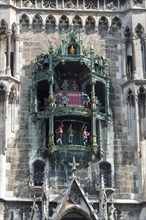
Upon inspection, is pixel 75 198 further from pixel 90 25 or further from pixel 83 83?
pixel 90 25

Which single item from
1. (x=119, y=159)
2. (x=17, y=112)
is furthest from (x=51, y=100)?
(x=119, y=159)

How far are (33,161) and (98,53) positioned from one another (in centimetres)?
429

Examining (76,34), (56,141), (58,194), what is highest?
(76,34)

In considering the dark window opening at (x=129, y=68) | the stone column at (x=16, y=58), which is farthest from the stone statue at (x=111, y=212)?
the stone column at (x=16, y=58)

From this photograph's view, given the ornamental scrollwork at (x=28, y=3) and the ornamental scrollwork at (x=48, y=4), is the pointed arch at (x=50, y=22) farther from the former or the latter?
the ornamental scrollwork at (x=28, y=3)

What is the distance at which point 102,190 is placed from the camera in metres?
22.5

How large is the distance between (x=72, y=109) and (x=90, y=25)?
3.50 meters

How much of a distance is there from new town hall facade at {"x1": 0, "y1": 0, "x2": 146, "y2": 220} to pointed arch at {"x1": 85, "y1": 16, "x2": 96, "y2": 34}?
0.03 m

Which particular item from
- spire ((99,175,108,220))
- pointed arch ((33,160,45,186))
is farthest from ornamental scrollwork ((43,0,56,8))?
spire ((99,175,108,220))

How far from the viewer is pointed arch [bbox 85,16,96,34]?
25.4 m

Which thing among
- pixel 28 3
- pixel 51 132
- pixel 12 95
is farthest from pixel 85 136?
pixel 28 3

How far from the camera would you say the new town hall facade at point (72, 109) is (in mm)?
22719

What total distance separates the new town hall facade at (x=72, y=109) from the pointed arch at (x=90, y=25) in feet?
0.11

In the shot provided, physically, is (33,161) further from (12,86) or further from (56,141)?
(12,86)
